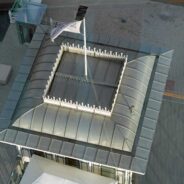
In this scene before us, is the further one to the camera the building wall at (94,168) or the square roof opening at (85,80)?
the building wall at (94,168)

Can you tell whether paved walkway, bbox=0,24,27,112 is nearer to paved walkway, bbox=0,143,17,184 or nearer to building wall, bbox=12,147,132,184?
paved walkway, bbox=0,143,17,184

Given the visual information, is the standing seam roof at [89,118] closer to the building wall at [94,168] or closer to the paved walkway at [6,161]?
the building wall at [94,168]

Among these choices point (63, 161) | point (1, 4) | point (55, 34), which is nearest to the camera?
point (55, 34)

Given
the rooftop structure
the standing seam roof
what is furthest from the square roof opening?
the standing seam roof

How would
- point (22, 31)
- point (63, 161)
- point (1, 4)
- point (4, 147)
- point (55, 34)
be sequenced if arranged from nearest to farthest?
point (55, 34) < point (63, 161) < point (4, 147) < point (22, 31) < point (1, 4)

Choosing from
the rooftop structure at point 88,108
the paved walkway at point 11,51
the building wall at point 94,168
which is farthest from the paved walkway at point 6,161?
the rooftop structure at point 88,108

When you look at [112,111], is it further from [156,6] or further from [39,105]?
[156,6]

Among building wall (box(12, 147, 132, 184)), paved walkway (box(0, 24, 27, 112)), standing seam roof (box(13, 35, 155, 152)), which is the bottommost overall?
building wall (box(12, 147, 132, 184))

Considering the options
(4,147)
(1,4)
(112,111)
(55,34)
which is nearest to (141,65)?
(112,111)

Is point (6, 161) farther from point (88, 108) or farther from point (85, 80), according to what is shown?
point (88, 108)

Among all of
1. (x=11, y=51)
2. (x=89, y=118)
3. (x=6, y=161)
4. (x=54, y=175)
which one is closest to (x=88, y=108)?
(x=89, y=118)

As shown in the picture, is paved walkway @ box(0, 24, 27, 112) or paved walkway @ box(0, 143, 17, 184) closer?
paved walkway @ box(0, 143, 17, 184)
